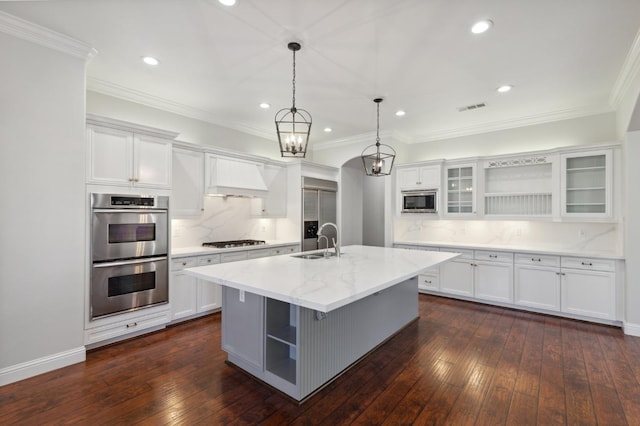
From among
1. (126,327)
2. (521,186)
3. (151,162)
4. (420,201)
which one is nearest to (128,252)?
(126,327)

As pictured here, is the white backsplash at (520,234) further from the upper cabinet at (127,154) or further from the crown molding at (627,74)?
the upper cabinet at (127,154)

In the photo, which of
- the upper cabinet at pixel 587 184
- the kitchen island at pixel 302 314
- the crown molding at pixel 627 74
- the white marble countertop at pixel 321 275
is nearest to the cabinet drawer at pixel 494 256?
the upper cabinet at pixel 587 184

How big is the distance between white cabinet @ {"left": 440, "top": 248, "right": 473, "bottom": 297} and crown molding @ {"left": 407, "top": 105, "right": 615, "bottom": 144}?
2145mm

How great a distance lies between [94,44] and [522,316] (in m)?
5.90

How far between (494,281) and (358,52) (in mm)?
3841

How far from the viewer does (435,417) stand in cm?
209

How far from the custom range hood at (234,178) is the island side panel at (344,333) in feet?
8.63

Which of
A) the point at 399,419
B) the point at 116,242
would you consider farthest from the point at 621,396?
the point at 116,242

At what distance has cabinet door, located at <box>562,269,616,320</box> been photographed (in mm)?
3801

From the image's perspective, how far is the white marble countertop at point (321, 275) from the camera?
5.99 feet

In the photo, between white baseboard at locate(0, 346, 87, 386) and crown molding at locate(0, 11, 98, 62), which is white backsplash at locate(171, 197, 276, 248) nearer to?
white baseboard at locate(0, 346, 87, 386)

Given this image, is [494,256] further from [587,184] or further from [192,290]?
[192,290]

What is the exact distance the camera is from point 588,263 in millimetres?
3932

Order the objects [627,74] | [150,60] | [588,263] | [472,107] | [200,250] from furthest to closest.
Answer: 1. [472,107]
2. [200,250]
3. [588,263]
4. [627,74]
5. [150,60]
